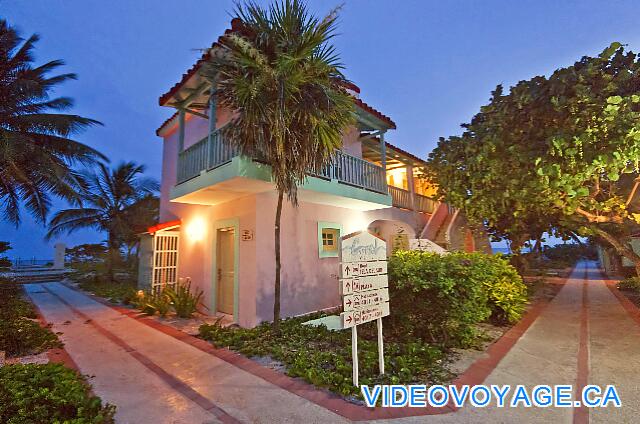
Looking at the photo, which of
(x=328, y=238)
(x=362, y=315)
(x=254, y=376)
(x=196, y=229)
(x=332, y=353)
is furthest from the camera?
(x=196, y=229)

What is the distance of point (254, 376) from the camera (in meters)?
4.34

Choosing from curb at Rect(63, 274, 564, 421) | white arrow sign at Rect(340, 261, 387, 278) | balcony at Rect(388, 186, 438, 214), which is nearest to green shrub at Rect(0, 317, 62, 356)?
curb at Rect(63, 274, 564, 421)

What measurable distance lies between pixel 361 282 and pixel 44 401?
3577mm

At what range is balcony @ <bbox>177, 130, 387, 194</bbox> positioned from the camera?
6.91 metres

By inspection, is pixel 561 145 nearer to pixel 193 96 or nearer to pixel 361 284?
pixel 361 284

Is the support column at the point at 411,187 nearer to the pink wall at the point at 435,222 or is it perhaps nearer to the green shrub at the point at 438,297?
the pink wall at the point at 435,222

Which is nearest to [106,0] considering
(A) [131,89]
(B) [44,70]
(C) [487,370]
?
(A) [131,89]

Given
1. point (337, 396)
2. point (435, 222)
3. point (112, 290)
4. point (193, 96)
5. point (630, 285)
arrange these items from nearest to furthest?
point (337, 396)
point (193, 96)
point (630, 285)
point (112, 290)
point (435, 222)

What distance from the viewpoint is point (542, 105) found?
646 cm

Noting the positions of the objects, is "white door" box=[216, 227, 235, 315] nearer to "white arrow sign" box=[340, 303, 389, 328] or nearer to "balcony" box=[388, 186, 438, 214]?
"white arrow sign" box=[340, 303, 389, 328]

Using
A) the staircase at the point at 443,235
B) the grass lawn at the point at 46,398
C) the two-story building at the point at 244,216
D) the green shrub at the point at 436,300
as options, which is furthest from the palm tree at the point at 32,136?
the staircase at the point at 443,235

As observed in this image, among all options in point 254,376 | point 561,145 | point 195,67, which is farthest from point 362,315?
point 195,67

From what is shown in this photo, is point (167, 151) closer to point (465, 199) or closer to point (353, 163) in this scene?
point (353, 163)

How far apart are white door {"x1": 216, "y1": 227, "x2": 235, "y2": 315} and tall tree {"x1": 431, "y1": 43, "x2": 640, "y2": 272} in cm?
639
